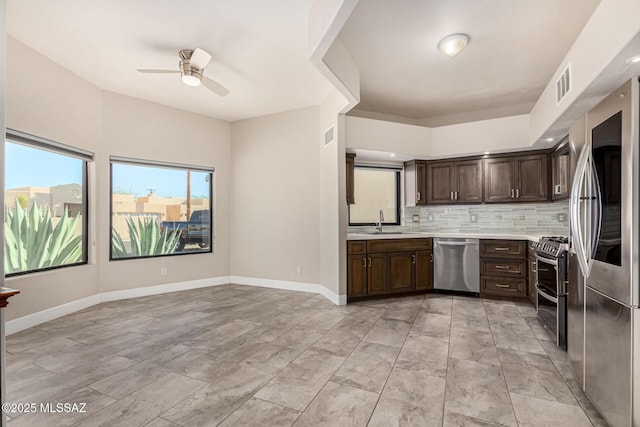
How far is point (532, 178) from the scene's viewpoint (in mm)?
4512

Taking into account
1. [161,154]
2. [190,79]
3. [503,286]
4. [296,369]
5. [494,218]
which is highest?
[190,79]

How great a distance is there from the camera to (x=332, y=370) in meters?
2.41

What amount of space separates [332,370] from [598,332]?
1.71 m

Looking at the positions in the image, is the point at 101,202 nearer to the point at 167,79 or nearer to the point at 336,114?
the point at 167,79

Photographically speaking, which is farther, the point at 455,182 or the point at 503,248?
the point at 455,182

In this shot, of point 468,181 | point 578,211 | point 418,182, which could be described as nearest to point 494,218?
point 468,181

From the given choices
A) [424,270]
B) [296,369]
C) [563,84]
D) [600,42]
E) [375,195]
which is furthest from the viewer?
[375,195]

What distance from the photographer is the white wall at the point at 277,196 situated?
16.2ft

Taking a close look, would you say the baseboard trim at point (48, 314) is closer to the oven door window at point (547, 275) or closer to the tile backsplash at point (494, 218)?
the tile backsplash at point (494, 218)

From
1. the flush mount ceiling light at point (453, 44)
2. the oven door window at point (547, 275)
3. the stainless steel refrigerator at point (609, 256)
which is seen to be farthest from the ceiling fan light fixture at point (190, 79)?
the oven door window at point (547, 275)

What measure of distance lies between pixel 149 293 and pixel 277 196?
2423 millimetres

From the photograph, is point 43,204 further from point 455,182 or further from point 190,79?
point 455,182

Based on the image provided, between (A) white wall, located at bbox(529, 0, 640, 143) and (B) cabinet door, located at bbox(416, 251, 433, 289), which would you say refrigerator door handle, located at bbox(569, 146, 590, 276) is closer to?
(A) white wall, located at bbox(529, 0, 640, 143)

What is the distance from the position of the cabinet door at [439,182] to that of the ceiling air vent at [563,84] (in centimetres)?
193
